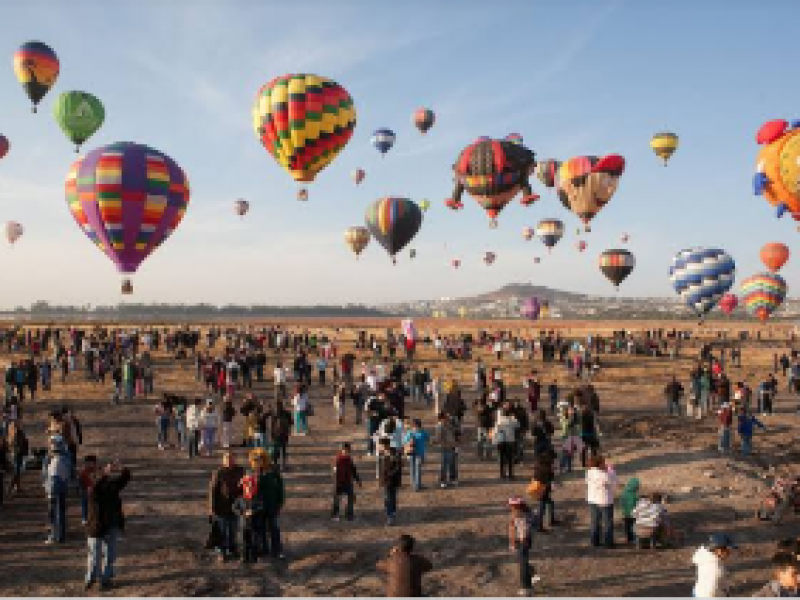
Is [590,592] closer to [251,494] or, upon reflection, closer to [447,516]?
[447,516]

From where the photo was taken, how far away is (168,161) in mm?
26297

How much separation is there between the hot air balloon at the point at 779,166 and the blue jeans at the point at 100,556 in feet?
83.1

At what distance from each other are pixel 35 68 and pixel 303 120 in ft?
80.8

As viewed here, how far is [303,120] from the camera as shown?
31.8 m

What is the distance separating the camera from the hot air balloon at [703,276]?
42281 mm

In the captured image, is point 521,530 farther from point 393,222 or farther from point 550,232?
point 550,232

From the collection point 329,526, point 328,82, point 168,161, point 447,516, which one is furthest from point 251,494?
point 328,82

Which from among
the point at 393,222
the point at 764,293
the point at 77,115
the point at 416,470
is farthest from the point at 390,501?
the point at 764,293

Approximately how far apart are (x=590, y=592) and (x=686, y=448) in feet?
31.9

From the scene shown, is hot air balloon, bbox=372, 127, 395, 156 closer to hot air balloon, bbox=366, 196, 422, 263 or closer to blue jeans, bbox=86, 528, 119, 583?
hot air balloon, bbox=366, 196, 422, 263

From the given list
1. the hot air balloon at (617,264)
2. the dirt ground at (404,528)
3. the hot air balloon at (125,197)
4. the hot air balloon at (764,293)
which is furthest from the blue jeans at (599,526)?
the hot air balloon at (764,293)

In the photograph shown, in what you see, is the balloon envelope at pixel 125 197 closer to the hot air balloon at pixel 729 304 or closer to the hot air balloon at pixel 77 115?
the hot air balloon at pixel 77 115

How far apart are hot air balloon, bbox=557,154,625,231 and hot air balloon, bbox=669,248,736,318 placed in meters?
6.73

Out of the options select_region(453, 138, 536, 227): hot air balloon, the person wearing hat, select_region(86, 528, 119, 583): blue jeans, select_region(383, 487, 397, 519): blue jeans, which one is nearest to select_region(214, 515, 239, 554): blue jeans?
select_region(86, 528, 119, 583): blue jeans
